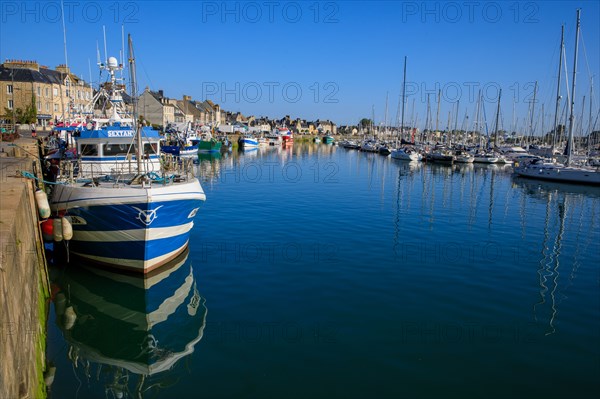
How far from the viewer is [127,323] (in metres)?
12.1

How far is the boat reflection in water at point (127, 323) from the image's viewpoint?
961 centimetres

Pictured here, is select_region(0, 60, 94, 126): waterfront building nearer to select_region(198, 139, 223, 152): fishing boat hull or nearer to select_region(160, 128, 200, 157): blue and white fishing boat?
select_region(160, 128, 200, 157): blue and white fishing boat

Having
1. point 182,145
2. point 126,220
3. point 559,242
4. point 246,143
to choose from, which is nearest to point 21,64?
point 182,145

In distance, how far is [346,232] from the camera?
21672mm

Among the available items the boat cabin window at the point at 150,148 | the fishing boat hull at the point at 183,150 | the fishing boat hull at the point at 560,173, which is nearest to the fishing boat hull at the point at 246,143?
the fishing boat hull at the point at 183,150

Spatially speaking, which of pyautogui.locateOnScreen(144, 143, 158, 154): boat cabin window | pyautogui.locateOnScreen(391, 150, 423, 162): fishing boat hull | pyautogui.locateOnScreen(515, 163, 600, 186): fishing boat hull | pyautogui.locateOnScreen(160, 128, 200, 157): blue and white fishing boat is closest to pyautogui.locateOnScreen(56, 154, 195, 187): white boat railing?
pyautogui.locateOnScreen(144, 143, 158, 154): boat cabin window

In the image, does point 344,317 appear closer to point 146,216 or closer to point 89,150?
point 146,216

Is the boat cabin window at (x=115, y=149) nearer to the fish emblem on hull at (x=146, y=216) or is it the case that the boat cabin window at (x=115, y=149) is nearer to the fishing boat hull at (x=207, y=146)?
the fish emblem on hull at (x=146, y=216)

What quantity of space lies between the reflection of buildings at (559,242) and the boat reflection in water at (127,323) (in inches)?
385

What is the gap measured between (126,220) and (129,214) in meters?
0.29

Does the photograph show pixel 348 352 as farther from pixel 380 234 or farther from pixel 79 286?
pixel 380 234

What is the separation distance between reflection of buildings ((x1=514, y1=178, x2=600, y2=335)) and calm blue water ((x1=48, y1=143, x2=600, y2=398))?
10 cm

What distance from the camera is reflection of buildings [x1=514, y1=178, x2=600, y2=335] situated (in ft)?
44.6

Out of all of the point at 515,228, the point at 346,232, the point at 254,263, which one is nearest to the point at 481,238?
the point at 515,228
